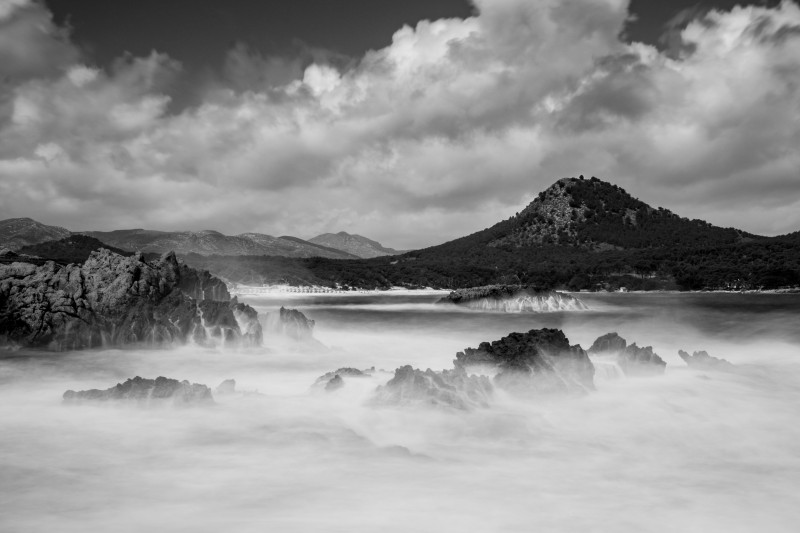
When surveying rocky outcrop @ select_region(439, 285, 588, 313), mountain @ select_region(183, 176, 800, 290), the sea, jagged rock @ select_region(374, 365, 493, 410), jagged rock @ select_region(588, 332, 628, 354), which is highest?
mountain @ select_region(183, 176, 800, 290)

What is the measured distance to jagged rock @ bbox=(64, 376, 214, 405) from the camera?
13414 millimetres

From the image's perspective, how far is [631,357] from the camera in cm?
1886

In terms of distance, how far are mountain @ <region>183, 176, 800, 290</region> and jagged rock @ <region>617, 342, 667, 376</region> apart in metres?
98.8

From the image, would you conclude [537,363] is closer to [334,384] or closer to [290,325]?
[334,384]

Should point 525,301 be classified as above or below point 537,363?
above

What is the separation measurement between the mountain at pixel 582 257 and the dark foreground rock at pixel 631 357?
9786 cm

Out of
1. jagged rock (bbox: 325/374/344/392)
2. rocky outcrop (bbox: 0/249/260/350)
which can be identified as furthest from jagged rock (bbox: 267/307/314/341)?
jagged rock (bbox: 325/374/344/392)

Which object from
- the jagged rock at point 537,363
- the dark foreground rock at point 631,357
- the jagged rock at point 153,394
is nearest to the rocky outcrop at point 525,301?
the dark foreground rock at point 631,357

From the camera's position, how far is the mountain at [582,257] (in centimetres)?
11300

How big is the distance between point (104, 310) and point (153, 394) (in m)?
14.8

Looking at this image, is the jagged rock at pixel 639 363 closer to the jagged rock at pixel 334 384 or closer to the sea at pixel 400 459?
the sea at pixel 400 459

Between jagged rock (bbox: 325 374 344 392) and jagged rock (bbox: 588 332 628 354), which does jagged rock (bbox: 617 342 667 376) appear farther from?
jagged rock (bbox: 325 374 344 392)

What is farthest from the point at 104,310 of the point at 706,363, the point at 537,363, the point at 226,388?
the point at 706,363

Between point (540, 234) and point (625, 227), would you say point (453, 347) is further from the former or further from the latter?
point (625, 227)
